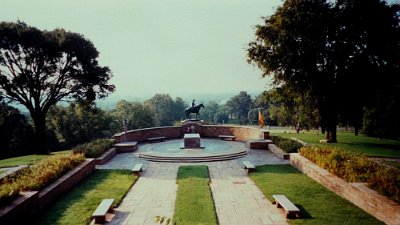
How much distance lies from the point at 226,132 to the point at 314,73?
969 centimetres

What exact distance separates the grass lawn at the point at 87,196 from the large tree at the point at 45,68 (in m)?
14.1

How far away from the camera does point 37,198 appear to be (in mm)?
10844

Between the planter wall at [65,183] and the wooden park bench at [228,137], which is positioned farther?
the wooden park bench at [228,137]

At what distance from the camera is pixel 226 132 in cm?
2991

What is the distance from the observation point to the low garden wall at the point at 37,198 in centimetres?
903

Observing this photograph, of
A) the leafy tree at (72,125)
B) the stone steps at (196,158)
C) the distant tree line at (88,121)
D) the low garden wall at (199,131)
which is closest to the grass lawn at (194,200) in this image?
the stone steps at (196,158)

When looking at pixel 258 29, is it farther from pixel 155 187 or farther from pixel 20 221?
pixel 20 221

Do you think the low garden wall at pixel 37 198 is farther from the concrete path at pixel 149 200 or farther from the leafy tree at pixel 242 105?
the leafy tree at pixel 242 105

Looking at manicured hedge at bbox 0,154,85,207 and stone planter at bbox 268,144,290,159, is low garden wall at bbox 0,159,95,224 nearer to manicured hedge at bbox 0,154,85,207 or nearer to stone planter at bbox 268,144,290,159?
manicured hedge at bbox 0,154,85,207

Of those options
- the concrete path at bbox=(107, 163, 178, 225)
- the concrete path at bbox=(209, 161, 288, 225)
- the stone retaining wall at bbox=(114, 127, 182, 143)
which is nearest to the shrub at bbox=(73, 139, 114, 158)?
the stone retaining wall at bbox=(114, 127, 182, 143)

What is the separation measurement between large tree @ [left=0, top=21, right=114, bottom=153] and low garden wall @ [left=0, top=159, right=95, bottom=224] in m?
14.7

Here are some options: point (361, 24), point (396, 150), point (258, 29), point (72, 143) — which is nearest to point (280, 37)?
point (258, 29)


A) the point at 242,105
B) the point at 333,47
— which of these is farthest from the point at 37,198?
the point at 242,105

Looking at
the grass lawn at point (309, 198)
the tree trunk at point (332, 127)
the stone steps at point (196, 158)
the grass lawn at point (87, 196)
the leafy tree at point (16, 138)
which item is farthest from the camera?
the leafy tree at point (16, 138)
